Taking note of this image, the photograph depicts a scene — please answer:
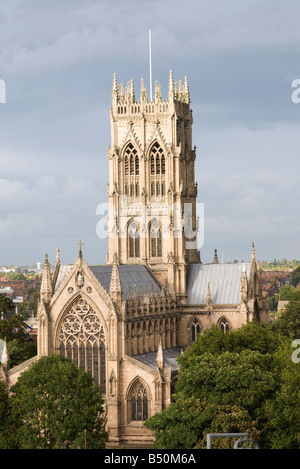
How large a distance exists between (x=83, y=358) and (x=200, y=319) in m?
19.3

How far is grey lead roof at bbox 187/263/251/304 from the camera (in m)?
115

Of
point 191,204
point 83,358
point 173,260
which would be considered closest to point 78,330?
point 83,358

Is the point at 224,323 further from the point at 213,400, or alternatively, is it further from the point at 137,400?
the point at 213,400

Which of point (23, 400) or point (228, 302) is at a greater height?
point (228, 302)

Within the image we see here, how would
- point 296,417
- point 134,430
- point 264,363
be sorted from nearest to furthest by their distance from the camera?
point 296,417
point 264,363
point 134,430

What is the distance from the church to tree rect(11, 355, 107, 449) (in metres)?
17.4

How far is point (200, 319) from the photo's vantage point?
376ft

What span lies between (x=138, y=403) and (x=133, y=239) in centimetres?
2454

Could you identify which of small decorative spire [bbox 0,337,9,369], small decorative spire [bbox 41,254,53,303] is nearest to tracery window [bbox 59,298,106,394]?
small decorative spire [bbox 41,254,53,303]

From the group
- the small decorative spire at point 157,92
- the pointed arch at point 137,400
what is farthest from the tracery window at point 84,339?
the small decorative spire at point 157,92

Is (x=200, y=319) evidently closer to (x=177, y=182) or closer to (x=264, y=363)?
(x=177, y=182)

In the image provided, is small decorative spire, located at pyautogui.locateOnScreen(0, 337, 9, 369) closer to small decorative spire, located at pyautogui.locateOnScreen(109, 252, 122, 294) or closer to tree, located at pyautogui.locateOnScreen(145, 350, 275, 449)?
small decorative spire, located at pyautogui.locateOnScreen(109, 252, 122, 294)

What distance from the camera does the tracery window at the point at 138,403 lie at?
96.6 m

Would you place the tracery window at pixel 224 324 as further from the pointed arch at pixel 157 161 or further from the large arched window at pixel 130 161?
the large arched window at pixel 130 161
